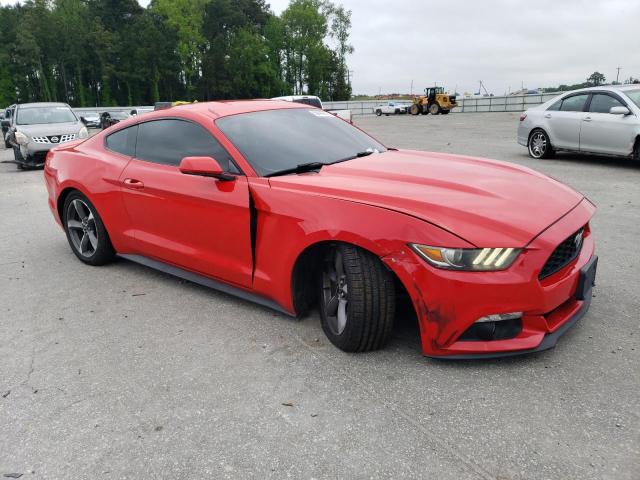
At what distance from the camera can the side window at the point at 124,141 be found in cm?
455

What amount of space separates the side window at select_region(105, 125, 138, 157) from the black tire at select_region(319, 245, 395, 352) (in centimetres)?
224

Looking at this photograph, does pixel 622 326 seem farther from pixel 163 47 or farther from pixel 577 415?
pixel 163 47

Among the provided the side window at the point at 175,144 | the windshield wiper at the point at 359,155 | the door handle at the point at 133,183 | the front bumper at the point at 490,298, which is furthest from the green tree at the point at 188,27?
the front bumper at the point at 490,298

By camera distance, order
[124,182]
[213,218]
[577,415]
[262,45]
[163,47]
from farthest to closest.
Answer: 1. [262,45]
2. [163,47]
3. [124,182]
4. [213,218]
5. [577,415]

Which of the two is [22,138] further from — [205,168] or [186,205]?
[205,168]

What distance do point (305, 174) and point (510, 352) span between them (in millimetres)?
1638

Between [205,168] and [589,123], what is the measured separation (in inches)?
349

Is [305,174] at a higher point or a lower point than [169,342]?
higher

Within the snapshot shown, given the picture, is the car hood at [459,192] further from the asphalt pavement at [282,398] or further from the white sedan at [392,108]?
the white sedan at [392,108]

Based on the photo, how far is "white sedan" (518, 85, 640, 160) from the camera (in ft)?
30.9

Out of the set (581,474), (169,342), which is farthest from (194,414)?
(581,474)

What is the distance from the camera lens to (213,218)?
3688mm

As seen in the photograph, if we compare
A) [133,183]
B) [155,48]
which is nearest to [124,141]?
[133,183]

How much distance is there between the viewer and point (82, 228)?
515 cm
